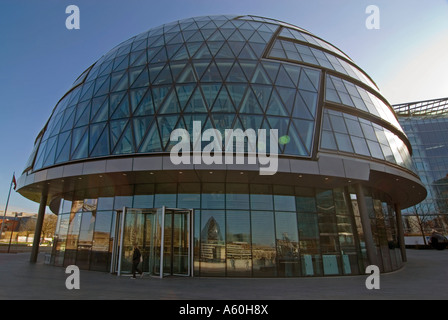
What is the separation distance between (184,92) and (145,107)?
2807mm

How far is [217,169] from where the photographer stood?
15.0 meters

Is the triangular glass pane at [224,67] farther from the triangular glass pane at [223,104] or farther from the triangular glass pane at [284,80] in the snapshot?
the triangular glass pane at [284,80]

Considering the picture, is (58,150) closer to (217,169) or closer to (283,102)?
(217,169)

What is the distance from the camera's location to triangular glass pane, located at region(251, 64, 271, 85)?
18609 mm

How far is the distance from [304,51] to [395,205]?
18.9 metres

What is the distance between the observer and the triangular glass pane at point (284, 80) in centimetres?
1891

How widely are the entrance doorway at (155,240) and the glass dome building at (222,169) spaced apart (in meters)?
0.07

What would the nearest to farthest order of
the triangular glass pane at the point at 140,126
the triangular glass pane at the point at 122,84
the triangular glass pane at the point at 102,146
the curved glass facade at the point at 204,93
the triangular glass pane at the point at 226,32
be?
1. the triangular glass pane at the point at 140,126
2. the curved glass facade at the point at 204,93
3. the triangular glass pane at the point at 102,146
4. the triangular glass pane at the point at 122,84
5. the triangular glass pane at the point at 226,32

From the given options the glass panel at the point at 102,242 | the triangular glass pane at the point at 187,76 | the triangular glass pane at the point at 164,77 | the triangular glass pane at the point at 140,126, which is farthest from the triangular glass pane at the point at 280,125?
the glass panel at the point at 102,242

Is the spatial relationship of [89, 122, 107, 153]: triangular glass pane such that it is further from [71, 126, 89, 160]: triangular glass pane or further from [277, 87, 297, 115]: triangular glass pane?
[277, 87, 297, 115]: triangular glass pane

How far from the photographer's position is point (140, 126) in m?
17.2

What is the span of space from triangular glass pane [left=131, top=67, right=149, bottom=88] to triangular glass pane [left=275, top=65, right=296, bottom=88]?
9.35 meters
